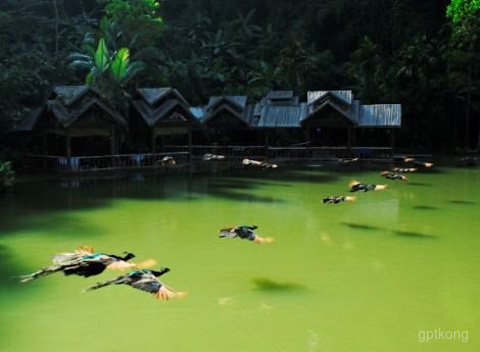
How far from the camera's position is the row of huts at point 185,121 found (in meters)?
25.9

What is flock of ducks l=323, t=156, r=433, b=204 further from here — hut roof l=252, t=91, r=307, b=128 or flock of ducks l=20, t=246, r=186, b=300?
flock of ducks l=20, t=246, r=186, b=300

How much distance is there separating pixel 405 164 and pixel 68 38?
24175 mm

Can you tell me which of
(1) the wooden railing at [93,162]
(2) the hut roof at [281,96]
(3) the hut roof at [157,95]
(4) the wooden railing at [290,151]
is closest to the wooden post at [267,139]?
(4) the wooden railing at [290,151]

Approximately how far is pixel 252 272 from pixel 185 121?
19.6m

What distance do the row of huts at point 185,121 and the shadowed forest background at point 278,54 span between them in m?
1.71

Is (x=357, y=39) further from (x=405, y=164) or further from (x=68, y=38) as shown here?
(x=68, y=38)

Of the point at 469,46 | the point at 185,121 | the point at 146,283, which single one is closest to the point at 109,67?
the point at 185,121

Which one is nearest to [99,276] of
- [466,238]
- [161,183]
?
[466,238]

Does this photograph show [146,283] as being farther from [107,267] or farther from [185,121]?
[185,121]

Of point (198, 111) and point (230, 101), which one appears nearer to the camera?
point (230, 101)

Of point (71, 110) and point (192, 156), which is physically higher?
point (71, 110)

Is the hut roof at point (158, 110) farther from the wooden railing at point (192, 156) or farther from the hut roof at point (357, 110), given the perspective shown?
the hut roof at point (357, 110)

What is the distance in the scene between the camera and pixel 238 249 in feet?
41.8

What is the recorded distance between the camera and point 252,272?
11.0m
